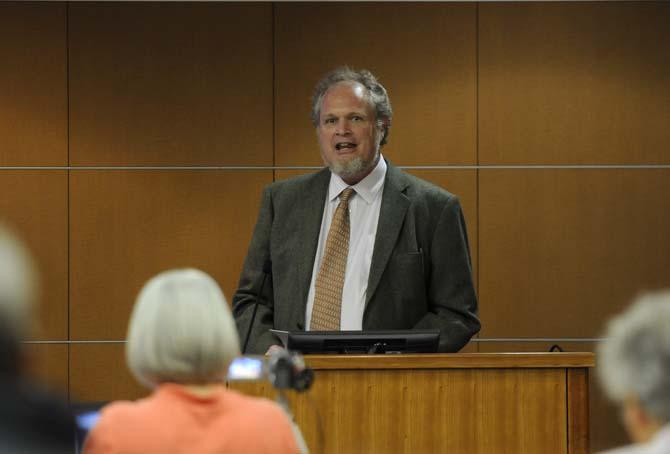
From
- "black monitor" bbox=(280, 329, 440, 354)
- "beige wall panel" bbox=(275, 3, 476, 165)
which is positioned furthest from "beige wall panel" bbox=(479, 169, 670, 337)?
"black monitor" bbox=(280, 329, 440, 354)

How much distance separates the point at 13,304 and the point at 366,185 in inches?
110

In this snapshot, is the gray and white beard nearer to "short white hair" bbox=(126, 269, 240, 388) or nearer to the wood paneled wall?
the wood paneled wall

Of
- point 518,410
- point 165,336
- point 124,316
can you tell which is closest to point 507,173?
point 124,316

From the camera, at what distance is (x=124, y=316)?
6.05 m

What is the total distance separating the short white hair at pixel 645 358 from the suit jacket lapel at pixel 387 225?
2.23 metres

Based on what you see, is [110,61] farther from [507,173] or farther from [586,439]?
[586,439]

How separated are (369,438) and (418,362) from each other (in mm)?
270

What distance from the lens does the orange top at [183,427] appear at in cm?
207

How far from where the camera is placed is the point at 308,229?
4.16m

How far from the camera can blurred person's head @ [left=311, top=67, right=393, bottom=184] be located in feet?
13.9

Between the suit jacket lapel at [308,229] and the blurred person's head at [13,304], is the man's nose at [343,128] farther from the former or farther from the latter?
the blurred person's head at [13,304]

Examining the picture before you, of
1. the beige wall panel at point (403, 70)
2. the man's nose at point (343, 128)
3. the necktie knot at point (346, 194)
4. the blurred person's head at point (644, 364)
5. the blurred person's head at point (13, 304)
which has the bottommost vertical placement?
the blurred person's head at point (644, 364)

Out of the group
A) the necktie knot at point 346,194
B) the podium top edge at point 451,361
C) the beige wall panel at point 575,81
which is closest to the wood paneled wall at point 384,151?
the beige wall panel at point 575,81

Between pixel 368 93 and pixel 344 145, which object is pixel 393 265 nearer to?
pixel 344 145
